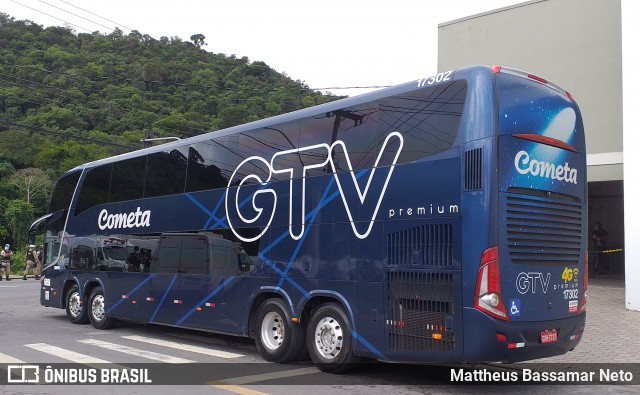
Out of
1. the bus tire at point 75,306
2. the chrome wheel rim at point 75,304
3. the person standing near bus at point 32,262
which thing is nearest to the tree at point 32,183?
the person standing near bus at point 32,262

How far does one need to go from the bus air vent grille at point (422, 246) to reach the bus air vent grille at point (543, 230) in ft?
2.37

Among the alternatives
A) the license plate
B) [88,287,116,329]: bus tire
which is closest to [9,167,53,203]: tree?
[88,287,116,329]: bus tire

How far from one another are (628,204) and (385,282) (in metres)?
9.47

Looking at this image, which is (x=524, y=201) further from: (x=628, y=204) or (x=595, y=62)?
(x=595, y=62)

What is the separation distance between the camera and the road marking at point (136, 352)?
997cm

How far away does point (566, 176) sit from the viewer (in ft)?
26.2

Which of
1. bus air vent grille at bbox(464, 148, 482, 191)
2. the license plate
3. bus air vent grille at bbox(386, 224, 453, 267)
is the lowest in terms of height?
the license plate

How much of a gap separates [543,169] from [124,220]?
9.15m

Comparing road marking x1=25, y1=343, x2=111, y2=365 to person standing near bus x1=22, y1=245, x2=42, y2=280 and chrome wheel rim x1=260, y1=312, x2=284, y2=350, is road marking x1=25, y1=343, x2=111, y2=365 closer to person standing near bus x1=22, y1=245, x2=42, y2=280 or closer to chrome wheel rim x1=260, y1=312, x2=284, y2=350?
chrome wheel rim x1=260, y1=312, x2=284, y2=350

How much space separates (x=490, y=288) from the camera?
6.96m

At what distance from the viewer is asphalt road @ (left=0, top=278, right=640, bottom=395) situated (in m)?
7.84

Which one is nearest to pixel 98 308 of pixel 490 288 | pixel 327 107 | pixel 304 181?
pixel 304 181

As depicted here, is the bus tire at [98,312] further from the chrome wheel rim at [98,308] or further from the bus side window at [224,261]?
the bus side window at [224,261]

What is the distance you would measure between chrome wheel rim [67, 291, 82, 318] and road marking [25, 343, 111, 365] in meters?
3.45
